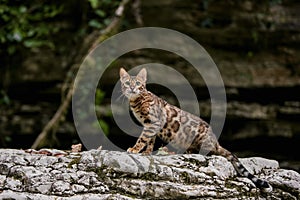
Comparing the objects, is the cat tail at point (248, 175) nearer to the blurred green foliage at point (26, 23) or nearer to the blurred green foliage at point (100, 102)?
the blurred green foliage at point (100, 102)

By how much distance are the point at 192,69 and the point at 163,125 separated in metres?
3.75

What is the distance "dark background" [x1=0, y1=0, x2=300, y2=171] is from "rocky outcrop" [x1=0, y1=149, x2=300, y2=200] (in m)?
3.78

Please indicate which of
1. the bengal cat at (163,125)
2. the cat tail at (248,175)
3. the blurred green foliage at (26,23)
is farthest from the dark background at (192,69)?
the cat tail at (248,175)

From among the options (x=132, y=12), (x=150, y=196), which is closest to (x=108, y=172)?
(x=150, y=196)

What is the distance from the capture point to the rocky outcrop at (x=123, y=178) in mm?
3479

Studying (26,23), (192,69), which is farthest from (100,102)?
(26,23)

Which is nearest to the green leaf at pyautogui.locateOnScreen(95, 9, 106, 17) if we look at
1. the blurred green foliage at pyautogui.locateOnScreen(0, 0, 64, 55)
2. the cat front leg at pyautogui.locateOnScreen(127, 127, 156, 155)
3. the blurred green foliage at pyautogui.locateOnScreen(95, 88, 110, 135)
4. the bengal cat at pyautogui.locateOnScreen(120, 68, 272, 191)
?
the blurred green foliage at pyautogui.locateOnScreen(0, 0, 64, 55)

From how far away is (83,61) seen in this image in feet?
23.9

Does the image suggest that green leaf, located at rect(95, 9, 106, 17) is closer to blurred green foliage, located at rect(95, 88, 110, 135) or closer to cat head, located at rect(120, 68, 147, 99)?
blurred green foliage, located at rect(95, 88, 110, 135)

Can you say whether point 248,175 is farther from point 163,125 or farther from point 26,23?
point 26,23

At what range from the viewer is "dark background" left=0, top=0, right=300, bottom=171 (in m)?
7.54

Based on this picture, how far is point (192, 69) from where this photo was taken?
7652 mm

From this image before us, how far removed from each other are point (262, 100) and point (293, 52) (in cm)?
85

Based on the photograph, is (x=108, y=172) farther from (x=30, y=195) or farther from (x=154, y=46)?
(x=154, y=46)
